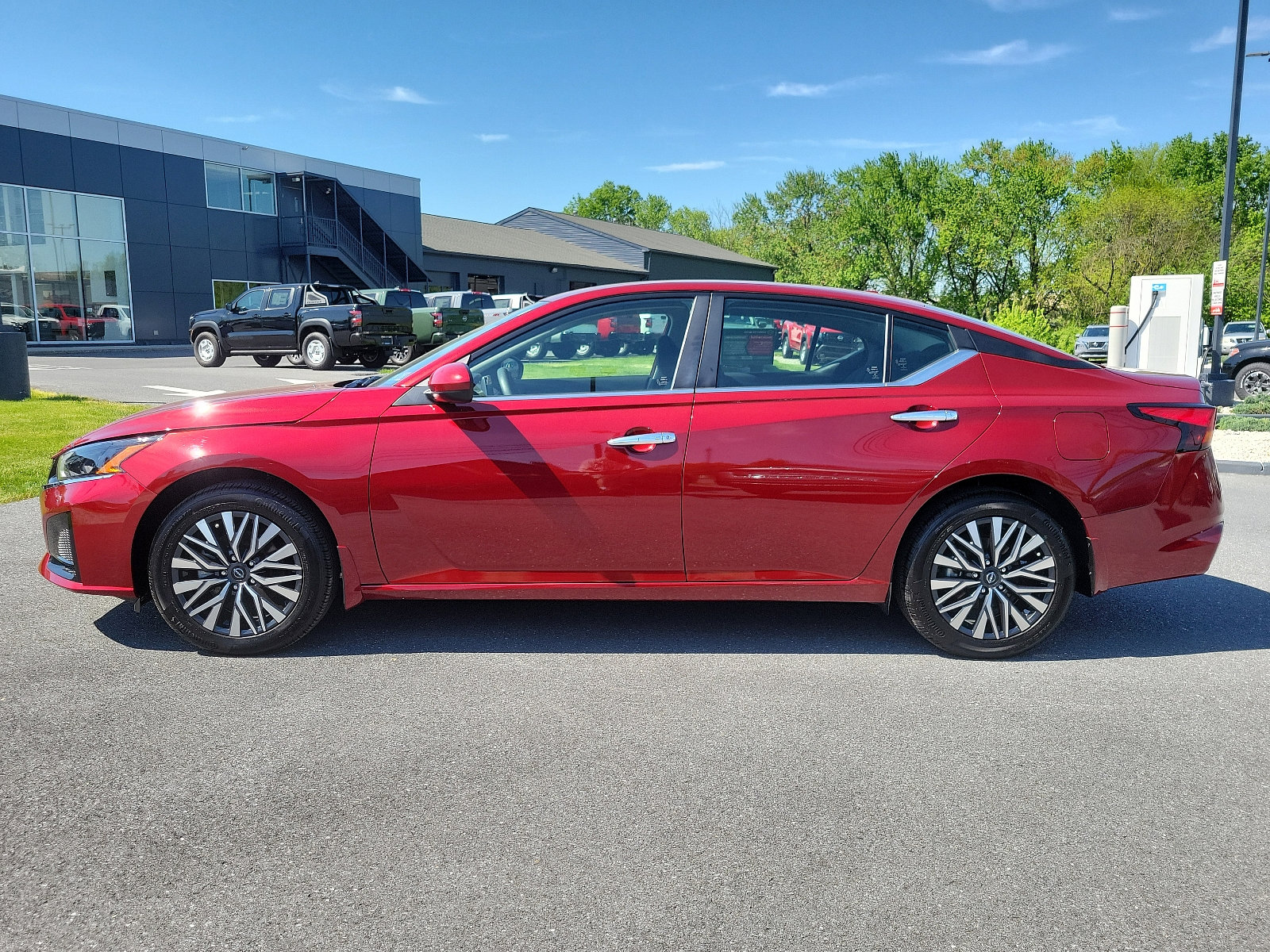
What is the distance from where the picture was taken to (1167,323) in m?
15.0

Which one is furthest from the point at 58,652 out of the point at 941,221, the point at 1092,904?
the point at 941,221

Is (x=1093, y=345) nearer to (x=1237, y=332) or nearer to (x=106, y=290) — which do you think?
(x=1237, y=332)

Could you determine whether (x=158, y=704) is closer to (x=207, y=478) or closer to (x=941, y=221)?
(x=207, y=478)

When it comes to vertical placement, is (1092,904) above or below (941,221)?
below

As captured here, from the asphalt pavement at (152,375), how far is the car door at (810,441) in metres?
9.52

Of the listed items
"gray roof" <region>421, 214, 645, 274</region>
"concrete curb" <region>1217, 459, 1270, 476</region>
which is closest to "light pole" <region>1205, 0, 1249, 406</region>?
"concrete curb" <region>1217, 459, 1270, 476</region>

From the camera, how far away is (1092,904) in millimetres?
2508

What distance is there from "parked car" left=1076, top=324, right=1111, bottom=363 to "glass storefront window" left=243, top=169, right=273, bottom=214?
103 ft

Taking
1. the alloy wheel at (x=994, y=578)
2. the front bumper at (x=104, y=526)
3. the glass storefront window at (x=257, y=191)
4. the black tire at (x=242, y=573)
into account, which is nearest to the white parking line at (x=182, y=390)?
the front bumper at (x=104, y=526)

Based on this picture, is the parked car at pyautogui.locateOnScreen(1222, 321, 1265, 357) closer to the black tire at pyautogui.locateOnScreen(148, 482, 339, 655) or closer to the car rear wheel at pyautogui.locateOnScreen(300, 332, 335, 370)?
the car rear wheel at pyautogui.locateOnScreen(300, 332, 335, 370)

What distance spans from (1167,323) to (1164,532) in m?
12.4

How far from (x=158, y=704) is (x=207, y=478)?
1.01m

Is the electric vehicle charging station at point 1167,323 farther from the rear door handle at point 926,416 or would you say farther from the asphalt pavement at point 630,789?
the rear door handle at point 926,416

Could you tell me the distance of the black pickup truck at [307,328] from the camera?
22766 millimetres
